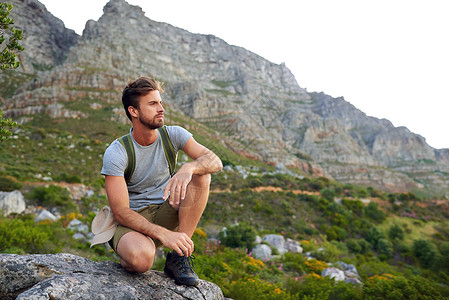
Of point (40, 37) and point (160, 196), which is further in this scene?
point (40, 37)

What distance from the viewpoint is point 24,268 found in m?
2.06

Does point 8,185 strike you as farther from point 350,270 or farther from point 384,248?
point 384,248

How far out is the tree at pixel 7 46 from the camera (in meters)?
2.72

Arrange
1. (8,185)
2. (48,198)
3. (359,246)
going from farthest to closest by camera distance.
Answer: (359,246) < (8,185) < (48,198)

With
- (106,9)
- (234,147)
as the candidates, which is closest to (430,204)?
(234,147)

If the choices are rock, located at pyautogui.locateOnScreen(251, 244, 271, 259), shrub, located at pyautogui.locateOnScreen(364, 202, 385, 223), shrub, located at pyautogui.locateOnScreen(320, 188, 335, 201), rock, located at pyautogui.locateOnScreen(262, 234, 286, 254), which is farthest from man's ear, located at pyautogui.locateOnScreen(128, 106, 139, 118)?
Answer: shrub, located at pyautogui.locateOnScreen(320, 188, 335, 201)

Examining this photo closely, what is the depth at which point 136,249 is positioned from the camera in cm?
205

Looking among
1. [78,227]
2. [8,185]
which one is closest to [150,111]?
[78,227]

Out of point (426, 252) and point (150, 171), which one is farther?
point (426, 252)

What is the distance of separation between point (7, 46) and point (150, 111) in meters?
2.16

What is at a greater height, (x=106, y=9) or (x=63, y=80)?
(x=106, y=9)

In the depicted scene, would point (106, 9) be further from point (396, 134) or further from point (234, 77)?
point (396, 134)

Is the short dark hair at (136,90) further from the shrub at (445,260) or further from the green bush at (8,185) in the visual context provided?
Result: the shrub at (445,260)

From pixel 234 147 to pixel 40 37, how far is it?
90.4 meters
